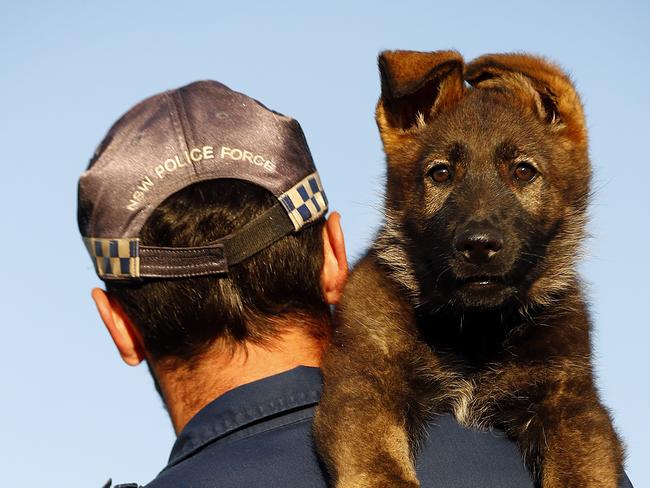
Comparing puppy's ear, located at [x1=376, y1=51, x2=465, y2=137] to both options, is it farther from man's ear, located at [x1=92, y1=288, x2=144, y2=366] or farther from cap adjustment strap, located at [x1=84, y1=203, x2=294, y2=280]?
man's ear, located at [x1=92, y1=288, x2=144, y2=366]

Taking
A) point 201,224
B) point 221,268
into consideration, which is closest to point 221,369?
point 221,268

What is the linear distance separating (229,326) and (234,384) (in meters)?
0.20

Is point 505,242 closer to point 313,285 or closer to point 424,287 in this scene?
point 424,287

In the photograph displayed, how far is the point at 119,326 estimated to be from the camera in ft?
10.4

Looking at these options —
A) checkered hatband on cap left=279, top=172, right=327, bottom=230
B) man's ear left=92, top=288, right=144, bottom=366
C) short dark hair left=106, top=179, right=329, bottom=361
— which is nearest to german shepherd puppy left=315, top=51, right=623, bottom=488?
short dark hair left=106, top=179, right=329, bottom=361

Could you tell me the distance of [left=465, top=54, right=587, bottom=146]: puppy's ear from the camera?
421 centimetres

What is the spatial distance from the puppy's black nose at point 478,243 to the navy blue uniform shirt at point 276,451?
36.9 inches

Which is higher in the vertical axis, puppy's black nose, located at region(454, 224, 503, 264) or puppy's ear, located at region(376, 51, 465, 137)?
puppy's ear, located at region(376, 51, 465, 137)

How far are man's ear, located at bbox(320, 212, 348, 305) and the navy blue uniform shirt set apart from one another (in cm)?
47

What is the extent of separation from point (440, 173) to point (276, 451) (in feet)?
6.70

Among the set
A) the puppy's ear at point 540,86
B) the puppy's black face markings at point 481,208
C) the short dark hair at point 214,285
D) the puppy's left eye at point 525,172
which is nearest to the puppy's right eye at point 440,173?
the puppy's black face markings at point 481,208

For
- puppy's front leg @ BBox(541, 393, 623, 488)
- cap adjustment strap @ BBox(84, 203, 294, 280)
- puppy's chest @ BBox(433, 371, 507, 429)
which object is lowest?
puppy's front leg @ BBox(541, 393, 623, 488)

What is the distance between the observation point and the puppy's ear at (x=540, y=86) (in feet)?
13.8

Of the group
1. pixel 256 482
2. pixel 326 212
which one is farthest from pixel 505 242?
pixel 256 482
